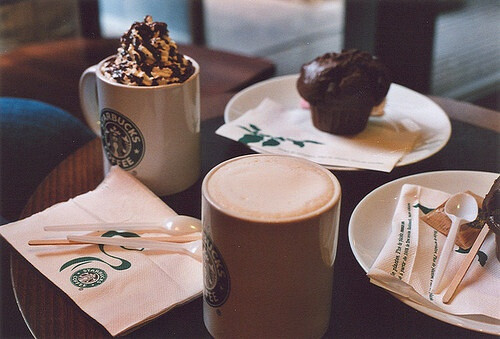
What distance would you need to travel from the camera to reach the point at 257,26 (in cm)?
333

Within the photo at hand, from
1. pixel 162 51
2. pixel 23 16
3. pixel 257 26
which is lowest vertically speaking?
pixel 257 26

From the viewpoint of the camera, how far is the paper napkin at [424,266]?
0.55 meters

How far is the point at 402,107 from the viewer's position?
100 cm

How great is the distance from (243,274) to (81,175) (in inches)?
17.5

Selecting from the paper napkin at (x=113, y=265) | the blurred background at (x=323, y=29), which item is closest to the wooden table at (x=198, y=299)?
the paper napkin at (x=113, y=265)

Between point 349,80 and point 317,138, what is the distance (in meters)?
0.11

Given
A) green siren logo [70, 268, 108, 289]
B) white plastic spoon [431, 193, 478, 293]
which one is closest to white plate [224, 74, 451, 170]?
white plastic spoon [431, 193, 478, 293]

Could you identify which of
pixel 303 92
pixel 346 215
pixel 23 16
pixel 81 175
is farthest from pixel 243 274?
pixel 23 16

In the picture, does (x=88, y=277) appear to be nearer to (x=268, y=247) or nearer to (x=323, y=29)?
(x=268, y=247)

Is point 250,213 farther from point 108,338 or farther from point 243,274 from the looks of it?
point 108,338

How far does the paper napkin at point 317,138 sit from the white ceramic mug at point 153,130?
0.13 meters

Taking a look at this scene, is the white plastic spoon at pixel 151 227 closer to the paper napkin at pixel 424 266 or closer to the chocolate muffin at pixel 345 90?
the paper napkin at pixel 424 266

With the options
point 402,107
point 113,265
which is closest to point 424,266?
point 113,265

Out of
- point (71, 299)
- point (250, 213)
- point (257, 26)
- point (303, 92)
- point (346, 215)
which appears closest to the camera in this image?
point (250, 213)
